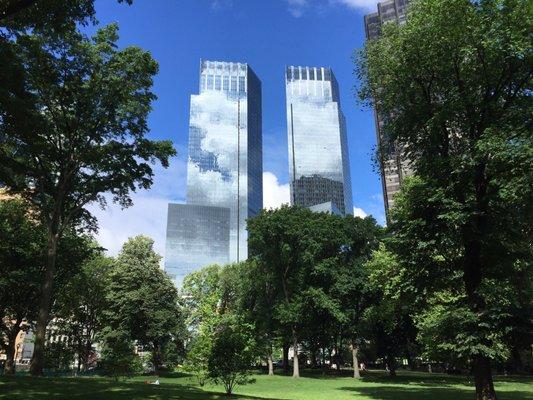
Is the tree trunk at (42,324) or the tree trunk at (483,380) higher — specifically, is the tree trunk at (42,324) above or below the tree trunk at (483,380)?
above

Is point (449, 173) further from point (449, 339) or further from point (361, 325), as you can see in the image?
point (361, 325)

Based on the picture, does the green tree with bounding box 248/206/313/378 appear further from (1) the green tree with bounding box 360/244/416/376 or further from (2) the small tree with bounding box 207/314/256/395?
(2) the small tree with bounding box 207/314/256/395

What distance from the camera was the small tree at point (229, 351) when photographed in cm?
1830

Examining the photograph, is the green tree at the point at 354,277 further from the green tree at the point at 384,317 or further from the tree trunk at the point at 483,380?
the tree trunk at the point at 483,380

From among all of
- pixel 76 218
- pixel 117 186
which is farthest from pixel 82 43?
pixel 76 218

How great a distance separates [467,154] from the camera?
18109mm

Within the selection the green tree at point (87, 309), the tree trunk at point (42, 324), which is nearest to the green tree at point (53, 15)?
the tree trunk at point (42, 324)

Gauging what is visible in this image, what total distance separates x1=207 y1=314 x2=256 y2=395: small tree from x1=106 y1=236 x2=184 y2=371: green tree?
34.7 meters

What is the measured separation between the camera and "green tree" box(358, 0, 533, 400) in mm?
16922

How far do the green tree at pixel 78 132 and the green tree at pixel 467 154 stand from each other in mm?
15955

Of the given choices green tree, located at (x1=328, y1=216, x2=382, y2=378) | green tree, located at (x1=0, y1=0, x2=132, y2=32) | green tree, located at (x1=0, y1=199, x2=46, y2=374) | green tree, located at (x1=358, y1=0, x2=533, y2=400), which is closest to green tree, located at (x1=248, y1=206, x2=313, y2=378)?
green tree, located at (x1=328, y1=216, x2=382, y2=378)

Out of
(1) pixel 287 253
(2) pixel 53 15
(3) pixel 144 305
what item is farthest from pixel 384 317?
(2) pixel 53 15

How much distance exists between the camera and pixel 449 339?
17672 millimetres

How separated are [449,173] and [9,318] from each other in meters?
44.1
